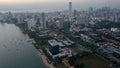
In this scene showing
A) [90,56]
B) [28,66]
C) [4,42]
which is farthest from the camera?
[4,42]

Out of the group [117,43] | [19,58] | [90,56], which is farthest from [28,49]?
[117,43]

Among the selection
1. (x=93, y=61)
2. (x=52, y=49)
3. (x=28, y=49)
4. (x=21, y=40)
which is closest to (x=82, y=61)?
(x=93, y=61)

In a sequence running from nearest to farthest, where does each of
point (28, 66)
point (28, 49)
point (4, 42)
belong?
point (28, 66) < point (28, 49) < point (4, 42)

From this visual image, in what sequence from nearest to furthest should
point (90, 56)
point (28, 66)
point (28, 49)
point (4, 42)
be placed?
point (28, 66) → point (90, 56) → point (28, 49) → point (4, 42)

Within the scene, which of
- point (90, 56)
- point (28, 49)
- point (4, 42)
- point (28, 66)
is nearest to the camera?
point (28, 66)

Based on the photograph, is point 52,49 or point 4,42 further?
point 4,42

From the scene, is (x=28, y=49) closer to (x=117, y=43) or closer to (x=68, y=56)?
(x=68, y=56)

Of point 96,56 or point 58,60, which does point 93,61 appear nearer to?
point 96,56

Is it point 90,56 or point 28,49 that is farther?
point 28,49

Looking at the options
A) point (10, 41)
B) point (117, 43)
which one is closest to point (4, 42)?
point (10, 41)
